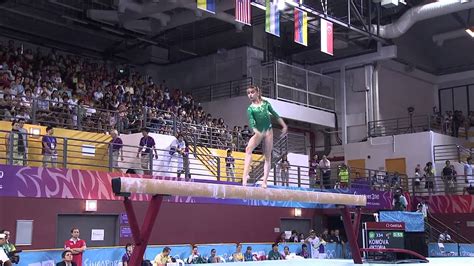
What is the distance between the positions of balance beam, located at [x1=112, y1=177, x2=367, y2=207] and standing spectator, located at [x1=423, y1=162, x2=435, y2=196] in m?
18.0

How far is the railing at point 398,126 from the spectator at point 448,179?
7.81ft

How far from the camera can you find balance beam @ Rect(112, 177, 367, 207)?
6.48 m

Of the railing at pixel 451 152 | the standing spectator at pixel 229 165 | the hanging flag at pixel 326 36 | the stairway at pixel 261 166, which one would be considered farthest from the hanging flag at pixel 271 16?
the railing at pixel 451 152

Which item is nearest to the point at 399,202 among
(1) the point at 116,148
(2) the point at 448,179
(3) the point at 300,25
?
(2) the point at 448,179

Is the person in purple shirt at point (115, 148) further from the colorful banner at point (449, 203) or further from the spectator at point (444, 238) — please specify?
the colorful banner at point (449, 203)

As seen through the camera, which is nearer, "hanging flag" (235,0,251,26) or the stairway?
"hanging flag" (235,0,251,26)

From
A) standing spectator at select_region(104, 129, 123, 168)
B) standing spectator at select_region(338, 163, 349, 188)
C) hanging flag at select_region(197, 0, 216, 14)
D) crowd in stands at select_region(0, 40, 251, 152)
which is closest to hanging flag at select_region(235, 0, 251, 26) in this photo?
hanging flag at select_region(197, 0, 216, 14)

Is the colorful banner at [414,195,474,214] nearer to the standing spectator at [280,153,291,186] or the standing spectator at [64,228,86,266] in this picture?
the standing spectator at [280,153,291,186]

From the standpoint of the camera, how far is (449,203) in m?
25.6

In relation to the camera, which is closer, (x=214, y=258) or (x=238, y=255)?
(x=214, y=258)

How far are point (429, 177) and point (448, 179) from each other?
862 mm

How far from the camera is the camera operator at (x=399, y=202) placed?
79.5 ft

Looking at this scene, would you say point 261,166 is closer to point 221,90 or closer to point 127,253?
point 221,90

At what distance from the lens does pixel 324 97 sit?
2889cm
